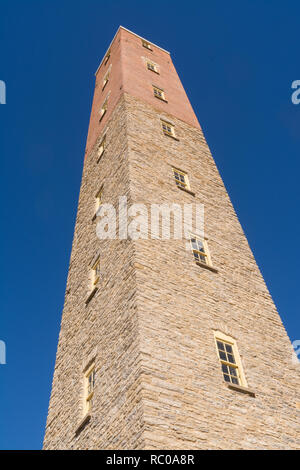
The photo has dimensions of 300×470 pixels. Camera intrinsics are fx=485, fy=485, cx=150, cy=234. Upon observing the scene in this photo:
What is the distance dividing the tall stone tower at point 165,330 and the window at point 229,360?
0.04m

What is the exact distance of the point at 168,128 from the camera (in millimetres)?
24375

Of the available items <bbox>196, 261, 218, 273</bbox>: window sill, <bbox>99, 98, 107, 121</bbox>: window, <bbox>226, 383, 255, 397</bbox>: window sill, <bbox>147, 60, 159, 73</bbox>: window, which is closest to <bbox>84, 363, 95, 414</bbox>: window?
<bbox>226, 383, 255, 397</bbox>: window sill

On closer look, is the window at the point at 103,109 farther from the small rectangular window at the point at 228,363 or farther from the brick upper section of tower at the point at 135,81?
the small rectangular window at the point at 228,363

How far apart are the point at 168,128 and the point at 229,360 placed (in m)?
14.1

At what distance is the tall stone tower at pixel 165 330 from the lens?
36.9 feet

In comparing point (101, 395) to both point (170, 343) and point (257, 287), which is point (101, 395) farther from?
point (257, 287)

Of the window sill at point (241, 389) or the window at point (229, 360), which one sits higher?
the window at point (229, 360)

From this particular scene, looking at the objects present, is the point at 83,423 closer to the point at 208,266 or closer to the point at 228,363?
the point at 228,363

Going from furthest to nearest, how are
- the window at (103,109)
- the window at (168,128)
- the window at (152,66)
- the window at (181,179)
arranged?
the window at (152,66) → the window at (103,109) → the window at (168,128) → the window at (181,179)

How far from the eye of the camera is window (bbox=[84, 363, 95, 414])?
1369 centimetres

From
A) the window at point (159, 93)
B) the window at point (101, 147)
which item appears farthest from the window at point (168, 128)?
the window at point (101, 147)

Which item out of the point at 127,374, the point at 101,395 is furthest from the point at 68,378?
the point at 127,374

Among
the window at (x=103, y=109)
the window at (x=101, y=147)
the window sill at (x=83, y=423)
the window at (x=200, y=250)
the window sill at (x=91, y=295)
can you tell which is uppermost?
the window at (x=103, y=109)

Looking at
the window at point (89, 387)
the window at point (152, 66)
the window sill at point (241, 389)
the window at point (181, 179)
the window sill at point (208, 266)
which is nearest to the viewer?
the window sill at point (241, 389)
